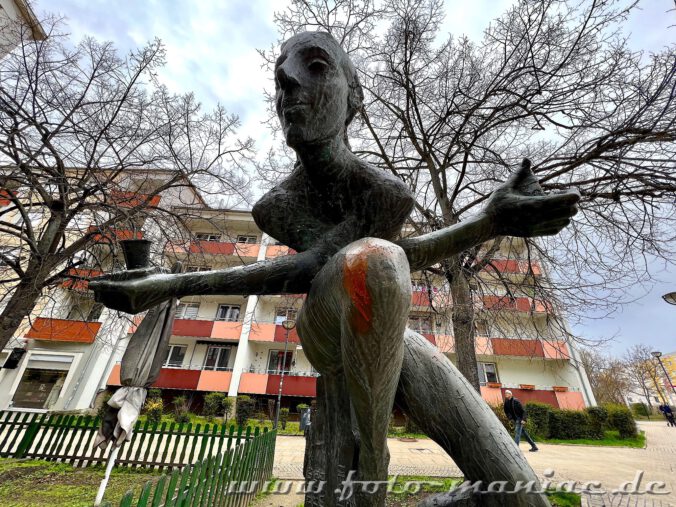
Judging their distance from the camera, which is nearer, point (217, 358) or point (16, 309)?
point (16, 309)

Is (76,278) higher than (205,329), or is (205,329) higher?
(205,329)

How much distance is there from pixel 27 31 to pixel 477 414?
8635 millimetres

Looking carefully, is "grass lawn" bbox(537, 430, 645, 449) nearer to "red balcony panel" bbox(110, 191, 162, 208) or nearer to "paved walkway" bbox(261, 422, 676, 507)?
"paved walkway" bbox(261, 422, 676, 507)

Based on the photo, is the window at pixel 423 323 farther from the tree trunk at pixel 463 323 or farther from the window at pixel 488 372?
the window at pixel 488 372

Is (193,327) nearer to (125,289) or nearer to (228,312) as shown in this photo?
(228,312)

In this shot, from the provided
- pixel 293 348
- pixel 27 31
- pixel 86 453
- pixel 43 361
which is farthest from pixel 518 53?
pixel 43 361

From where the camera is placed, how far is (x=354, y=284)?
0.69 metres

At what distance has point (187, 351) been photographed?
21.1 m

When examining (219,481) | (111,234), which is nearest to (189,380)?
(111,234)

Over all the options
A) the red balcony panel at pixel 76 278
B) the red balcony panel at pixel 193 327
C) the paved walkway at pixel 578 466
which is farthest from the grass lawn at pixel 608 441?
the red balcony panel at pixel 193 327

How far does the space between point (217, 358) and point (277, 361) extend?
143 inches

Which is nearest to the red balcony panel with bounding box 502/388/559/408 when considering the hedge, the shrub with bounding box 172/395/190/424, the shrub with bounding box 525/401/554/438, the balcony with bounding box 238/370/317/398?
the hedge

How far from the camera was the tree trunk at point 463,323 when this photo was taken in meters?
6.49

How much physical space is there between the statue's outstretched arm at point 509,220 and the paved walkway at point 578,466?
18.9 ft
